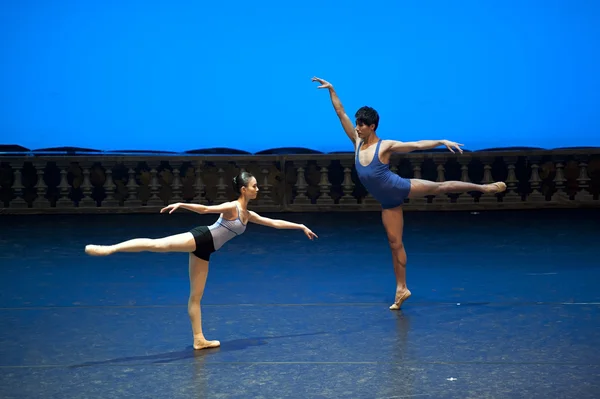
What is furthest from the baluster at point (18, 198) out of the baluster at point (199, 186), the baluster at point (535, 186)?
the baluster at point (535, 186)

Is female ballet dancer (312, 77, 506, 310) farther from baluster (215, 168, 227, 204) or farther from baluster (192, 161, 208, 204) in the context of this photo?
baluster (192, 161, 208, 204)

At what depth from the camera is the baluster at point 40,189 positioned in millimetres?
12414

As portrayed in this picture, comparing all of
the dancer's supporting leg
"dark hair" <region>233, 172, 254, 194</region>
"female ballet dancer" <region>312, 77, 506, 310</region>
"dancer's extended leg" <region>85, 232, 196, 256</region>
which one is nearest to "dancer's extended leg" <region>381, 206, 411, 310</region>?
"female ballet dancer" <region>312, 77, 506, 310</region>

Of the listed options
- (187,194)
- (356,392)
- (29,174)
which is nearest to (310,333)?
(356,392)

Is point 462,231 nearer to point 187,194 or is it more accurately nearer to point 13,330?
point 187,194

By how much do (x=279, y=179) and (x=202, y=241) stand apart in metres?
7.21

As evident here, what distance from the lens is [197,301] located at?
539 cm

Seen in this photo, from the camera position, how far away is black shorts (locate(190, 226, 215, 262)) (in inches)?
209

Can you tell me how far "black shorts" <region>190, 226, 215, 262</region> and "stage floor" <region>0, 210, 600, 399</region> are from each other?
0.57m

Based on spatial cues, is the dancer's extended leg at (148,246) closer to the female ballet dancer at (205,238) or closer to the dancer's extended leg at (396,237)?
the female ballet dancer at (205,238)

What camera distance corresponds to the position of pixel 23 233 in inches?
414

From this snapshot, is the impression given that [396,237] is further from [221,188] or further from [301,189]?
[221,188]

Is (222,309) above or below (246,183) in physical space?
below

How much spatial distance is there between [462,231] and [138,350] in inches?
221
